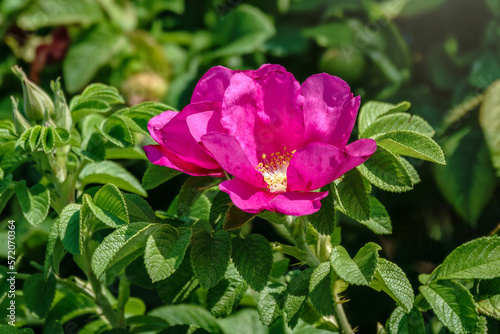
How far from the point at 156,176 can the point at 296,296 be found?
9.2 inches

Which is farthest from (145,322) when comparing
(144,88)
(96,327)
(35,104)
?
(144,88)

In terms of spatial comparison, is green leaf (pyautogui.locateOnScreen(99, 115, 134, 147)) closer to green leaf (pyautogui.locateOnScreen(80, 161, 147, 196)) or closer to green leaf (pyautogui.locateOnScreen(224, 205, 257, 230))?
green leaf (pyautogui.locateOnScreen(80, 161, 147, 196))

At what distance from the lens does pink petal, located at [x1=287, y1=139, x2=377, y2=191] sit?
0.62 metres

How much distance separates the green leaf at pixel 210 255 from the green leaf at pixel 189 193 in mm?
35

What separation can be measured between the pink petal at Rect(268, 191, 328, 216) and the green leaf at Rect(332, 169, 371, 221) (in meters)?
0.04

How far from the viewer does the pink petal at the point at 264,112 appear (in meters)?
0.70

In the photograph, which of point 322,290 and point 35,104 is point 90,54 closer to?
point 35,104

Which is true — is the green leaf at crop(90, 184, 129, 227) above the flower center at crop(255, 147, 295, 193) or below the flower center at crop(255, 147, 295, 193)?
below

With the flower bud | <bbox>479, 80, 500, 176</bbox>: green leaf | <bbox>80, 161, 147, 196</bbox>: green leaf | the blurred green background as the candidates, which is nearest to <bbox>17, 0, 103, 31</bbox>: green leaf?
the blurred green background

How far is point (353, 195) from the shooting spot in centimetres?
68

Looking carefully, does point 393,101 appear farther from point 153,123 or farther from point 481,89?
point 153,123

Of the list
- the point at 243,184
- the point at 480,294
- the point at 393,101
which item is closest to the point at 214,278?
the point at 243,184

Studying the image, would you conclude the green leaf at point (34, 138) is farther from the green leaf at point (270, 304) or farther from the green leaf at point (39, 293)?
the green leaf at point (270, 304)

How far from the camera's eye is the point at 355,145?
64 cm
